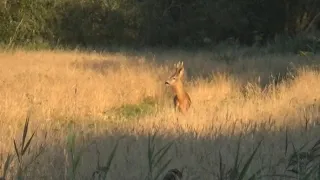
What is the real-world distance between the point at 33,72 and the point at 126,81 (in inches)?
87.7

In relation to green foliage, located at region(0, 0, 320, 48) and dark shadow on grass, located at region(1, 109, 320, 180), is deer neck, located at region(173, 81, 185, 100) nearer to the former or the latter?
dark shadow on grass, located at region(1, 109, 320, 180)

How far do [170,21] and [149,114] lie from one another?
74.0ft

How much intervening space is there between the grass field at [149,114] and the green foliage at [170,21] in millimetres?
11406

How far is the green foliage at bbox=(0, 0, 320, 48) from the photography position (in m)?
28.2

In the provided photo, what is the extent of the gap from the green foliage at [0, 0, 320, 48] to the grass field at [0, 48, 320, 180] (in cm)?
1141

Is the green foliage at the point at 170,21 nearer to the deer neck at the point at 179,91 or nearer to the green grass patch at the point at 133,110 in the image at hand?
the green grass patch at the point at 133,110

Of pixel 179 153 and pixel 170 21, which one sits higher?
pixel 179 153

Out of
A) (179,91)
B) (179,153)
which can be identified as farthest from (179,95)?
(179,153)

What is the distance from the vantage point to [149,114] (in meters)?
8.83

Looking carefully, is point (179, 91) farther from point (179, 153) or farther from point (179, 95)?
point (179, 153)

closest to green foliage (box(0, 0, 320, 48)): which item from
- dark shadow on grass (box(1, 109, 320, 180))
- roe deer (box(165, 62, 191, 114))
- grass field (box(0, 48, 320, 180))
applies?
grass field (box(0, 48, 320, 180))

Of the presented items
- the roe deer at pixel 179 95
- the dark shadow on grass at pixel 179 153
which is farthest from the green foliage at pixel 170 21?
the dark shadow on grass at pixel 179 153

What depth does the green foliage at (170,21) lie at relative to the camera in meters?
28.2

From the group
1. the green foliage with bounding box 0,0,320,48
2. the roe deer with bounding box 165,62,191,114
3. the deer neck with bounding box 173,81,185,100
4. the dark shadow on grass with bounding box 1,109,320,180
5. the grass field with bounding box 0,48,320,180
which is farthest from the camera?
the green foliage with bounding box 0,0,320,48
